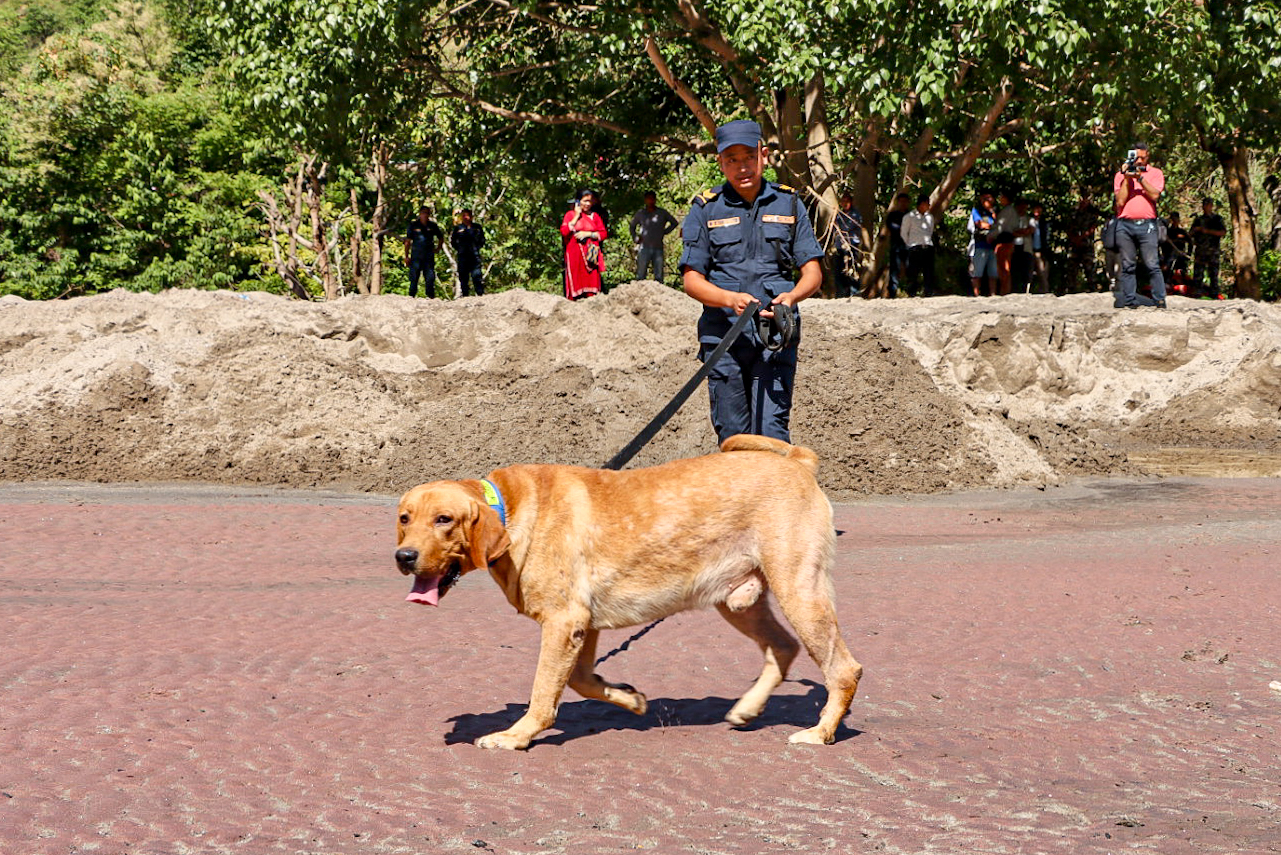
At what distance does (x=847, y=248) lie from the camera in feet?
75.3

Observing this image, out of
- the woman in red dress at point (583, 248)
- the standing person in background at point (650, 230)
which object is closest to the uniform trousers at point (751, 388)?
the woman in red dress at point (583, 248)

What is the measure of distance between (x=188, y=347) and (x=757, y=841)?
1402cm

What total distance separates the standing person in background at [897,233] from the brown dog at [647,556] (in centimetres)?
1979

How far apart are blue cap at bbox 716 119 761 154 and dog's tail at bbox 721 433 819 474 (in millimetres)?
2046

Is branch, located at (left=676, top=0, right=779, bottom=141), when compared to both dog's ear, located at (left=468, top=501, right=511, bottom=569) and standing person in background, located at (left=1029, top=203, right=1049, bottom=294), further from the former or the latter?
dog's ear, located at (left=468, top=501, right=511, bottom=569)

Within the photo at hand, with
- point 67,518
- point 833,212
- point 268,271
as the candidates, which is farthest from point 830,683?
point 268,271

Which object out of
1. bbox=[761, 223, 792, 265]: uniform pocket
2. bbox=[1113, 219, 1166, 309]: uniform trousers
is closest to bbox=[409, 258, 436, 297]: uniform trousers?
bbox=[1113, 219, 1166, 309]: uniform trousers

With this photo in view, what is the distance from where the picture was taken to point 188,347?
16.5 metres

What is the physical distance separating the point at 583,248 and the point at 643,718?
17308 mm

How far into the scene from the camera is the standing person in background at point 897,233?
79.6ft

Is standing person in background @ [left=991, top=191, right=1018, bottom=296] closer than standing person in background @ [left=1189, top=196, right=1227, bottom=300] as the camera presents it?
Yes

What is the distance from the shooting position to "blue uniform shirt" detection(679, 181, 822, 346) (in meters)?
7.31

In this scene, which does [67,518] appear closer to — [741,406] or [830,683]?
[741,406]

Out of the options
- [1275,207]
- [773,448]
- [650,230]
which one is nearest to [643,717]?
[773,448]
